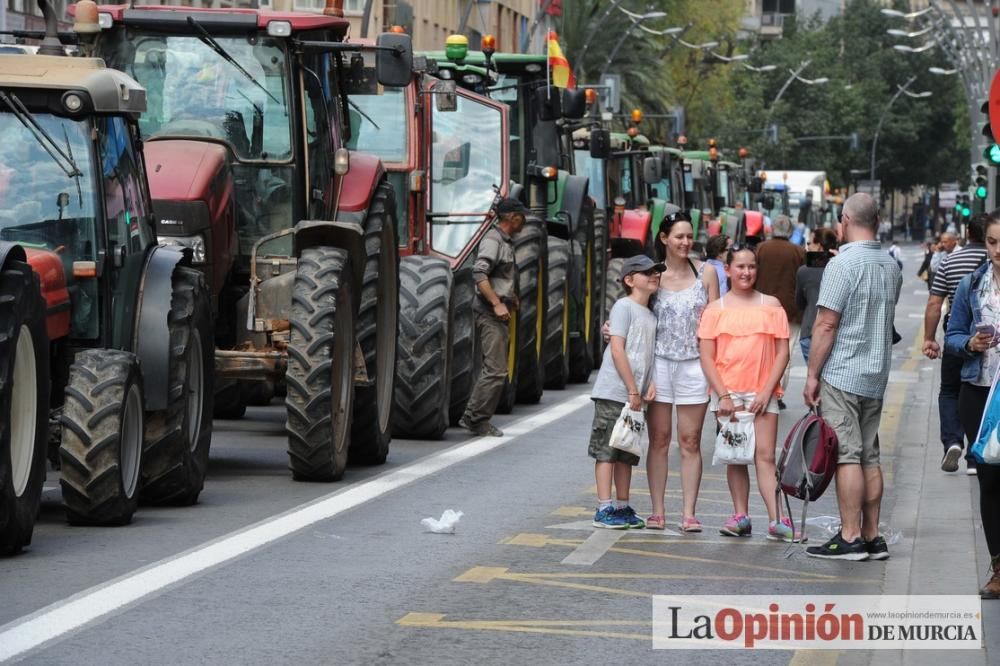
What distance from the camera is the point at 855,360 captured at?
36.0ft

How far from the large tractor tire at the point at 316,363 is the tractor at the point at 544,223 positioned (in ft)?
19.0

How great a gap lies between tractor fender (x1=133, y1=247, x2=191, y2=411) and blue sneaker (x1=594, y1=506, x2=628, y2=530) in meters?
2.30

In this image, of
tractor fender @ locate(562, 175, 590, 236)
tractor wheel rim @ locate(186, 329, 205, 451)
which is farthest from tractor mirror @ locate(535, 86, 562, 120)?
tractor wheel rim @ locate(186, 329, 205, 451)

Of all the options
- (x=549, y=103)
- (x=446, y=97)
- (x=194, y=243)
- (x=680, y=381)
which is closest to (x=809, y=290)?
(x=446, y=97)

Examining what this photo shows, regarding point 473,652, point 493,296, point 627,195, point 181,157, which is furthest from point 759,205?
point 473,652

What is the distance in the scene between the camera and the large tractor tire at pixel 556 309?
2097cm

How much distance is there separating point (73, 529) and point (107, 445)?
A: 56 cm

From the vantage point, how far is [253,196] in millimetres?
14125

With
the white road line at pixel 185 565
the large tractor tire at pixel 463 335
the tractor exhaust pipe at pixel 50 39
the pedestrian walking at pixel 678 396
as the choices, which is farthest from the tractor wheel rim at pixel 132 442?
the large tractor tire at pixel 463 335

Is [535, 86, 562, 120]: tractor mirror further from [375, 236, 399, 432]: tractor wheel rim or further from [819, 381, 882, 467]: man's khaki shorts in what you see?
[819, 381, 882, 467]: man's khaki shorts

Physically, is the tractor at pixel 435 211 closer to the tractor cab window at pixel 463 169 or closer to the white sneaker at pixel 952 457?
the tractor cab window at pixel 463 169

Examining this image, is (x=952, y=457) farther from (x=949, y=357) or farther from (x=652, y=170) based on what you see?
(x=652, y=170)

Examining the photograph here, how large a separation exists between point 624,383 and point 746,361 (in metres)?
0.66

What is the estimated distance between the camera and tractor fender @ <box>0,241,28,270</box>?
10168mm
